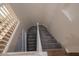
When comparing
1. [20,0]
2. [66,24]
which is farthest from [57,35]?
[20,0]

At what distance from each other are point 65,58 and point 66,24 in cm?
194

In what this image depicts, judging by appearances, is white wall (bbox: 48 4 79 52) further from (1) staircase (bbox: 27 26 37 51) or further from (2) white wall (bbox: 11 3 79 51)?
(1) staircase (bbox: 27 26 37 51)

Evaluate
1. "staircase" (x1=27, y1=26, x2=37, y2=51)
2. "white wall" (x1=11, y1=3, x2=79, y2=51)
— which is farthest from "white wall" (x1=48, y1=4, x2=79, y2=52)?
"staircase" (x1=27, y1=26, x2=37, y2=51)

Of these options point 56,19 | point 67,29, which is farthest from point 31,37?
point 67,29

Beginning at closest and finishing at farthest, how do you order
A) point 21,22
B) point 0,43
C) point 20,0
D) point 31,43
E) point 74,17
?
point 20,0 < point 0,43 < point 74,17 < point 21,22 < point 31,43

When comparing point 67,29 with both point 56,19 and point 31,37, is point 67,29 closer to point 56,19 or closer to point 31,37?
point 56,19

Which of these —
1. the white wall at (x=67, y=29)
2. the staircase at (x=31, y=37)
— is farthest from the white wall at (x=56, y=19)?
the staircase at (x=31, y=37)

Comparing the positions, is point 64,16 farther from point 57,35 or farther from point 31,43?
point 31,43

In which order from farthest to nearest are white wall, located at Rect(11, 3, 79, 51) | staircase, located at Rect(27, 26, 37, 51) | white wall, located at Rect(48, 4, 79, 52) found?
staircase, located at Rect(27, 26, 37, 51)
white wall, located at Rect(11, 3, 79, 51)
white wall, located at Rect(48, 4, 79, 52)

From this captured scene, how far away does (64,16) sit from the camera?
2498 mm

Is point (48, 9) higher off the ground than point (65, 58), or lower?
higher

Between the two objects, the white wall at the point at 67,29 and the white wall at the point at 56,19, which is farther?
the white wall at the point at 56,19

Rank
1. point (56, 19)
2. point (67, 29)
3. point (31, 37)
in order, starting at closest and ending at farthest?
point (67, 29)
point (56, 19)
point (31, 37)

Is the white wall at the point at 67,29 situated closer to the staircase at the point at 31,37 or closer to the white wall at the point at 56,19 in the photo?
the white wall at the point at 56,19
